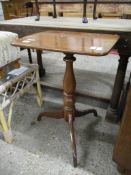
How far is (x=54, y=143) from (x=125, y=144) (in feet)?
2.01

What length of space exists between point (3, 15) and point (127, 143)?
444cm

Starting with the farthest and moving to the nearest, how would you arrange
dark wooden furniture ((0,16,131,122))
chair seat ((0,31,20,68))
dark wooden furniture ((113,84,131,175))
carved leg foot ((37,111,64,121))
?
carved leg foot ((37,111,64,121)) < chair seat ((0,31,20,68)) < dark wooden furniture ((0,16,131,122)) < dark wooden furniture ((113,84,131,175))

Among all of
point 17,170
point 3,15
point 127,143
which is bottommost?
point 17,170

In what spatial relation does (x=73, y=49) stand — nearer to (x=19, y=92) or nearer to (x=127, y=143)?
(x=127, y=143)

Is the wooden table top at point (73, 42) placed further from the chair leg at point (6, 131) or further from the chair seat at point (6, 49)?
the chair leg at point (6, 131)

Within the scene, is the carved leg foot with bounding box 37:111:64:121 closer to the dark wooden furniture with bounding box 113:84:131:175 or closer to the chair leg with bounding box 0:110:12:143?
the chair leg with bounding box 0:110:12:143

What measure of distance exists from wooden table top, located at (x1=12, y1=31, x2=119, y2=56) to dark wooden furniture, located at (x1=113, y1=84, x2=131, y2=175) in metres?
0.30

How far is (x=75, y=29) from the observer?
1.30m

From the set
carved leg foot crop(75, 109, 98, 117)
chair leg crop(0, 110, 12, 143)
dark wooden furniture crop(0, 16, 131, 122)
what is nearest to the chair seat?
dark wooden furniture crop(0, 16, 131, 122)

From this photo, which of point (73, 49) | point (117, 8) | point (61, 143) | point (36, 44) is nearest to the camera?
point (73, 49)

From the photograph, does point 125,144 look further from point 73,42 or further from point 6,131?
point 6,131

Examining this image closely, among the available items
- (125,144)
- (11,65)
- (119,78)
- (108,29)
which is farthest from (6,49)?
(125,144)

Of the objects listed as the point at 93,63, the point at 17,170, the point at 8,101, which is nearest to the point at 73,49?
the point at 8,101

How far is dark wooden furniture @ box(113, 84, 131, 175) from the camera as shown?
92 cm
